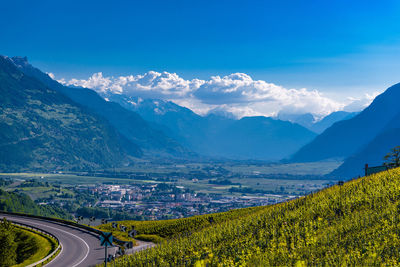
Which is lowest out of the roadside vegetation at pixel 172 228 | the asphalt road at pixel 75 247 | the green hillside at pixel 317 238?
the asphalt road at pixel 75 247

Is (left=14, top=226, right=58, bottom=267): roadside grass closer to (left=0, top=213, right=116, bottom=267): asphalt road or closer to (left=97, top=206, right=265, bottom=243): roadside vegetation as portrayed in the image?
(left=0, top=213, right=116, bottom=267): asphalt road

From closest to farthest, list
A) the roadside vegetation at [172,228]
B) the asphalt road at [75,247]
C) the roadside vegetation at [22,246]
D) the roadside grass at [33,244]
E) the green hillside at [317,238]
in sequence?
the green hillside at [317,238] < the asphalt road at [75,247] < the roadside vegetation at [22,246] < the roadside grass at [33,244] < the roadside vegetation at [172,228]

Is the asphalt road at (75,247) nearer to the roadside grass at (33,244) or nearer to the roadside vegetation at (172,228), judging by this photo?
the roadside grass at (33,244)

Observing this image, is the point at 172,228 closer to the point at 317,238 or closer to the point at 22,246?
the point at 22,246

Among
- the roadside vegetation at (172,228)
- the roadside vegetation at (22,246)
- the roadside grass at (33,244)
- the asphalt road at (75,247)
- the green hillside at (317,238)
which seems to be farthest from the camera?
the roadside vegetation at (172,228)

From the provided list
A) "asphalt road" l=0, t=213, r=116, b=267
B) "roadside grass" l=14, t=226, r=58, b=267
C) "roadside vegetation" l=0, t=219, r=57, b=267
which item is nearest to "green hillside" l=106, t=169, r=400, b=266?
"asphalt road" l=0, t=213, r=116, b=267

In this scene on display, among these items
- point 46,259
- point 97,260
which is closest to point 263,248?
point 97,260

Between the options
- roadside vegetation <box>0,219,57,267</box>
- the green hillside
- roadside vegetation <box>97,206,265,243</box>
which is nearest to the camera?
the green hillside

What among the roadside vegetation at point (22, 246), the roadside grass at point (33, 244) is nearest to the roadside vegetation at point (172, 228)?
the roadside grass at point (33, 244)
